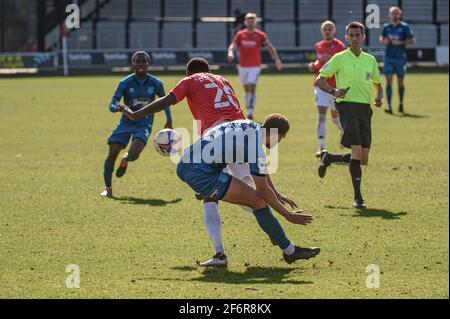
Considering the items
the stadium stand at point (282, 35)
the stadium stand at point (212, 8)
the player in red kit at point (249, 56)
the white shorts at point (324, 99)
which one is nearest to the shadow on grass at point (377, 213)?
the white shorts at point (324, 99)

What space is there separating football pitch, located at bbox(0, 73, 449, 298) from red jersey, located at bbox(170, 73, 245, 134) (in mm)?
1426

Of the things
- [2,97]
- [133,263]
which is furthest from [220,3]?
[133,263]

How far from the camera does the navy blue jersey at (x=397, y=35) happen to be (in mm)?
26922

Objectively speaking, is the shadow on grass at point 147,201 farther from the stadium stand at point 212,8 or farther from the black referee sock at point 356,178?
the stadium stand at point 212,8

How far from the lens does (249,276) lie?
9.81 meters

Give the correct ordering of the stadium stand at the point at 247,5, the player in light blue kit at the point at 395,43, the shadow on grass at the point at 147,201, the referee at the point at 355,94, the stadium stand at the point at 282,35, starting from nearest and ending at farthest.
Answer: the referee at the point at 355,94, the shadow on grass at the point at 147,201, the player in light blue kit at the point at 395,43, the stadium stand at the point at 282,35, the stadium stand at the point at 247,5

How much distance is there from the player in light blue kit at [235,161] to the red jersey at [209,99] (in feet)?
1.21

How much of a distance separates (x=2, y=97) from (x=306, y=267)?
2490 centimetres

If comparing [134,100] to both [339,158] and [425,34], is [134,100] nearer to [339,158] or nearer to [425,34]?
[339,158]

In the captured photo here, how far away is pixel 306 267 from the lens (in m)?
10.2

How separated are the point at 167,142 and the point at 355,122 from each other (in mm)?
3559

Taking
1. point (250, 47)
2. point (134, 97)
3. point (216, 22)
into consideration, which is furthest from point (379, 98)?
point (216, 22)
